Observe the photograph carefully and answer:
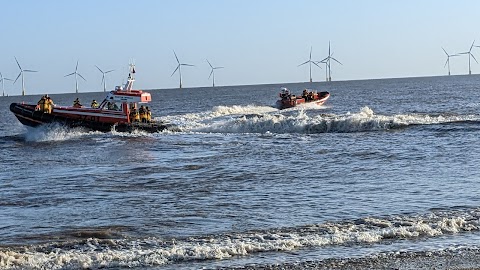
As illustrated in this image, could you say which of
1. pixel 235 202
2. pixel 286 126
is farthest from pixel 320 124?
pixel 235 202

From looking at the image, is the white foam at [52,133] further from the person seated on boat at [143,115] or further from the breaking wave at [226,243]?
the breaking wave at [226,243]

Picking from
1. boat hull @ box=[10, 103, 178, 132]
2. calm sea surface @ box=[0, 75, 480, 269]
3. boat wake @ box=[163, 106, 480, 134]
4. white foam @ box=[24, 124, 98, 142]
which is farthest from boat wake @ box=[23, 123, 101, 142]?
boat wake @ box=[163, 106, 480, 134]

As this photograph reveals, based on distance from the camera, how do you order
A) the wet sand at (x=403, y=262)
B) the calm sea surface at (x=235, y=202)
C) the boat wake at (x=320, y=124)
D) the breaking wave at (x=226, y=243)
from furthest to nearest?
the boat wake at (x=320, y=124)
the calm sea surface at (x=235, y=202)
the breaking wave at (x=226, y=243)
the wet sand at (x=403, y=262)

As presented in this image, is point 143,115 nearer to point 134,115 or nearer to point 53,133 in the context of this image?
point 134,115

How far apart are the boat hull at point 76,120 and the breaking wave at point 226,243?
79.6 ft

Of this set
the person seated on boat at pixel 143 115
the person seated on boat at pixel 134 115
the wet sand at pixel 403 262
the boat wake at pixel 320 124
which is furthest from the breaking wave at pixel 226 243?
the boat wake at pixel 320 124

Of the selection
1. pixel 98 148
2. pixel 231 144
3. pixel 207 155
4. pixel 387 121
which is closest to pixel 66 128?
pixel 98 148

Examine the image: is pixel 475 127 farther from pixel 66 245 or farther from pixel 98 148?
pixel 66 245

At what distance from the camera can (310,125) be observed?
40.1 m

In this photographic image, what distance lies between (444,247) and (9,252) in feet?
20.7

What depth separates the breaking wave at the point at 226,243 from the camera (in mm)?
10781

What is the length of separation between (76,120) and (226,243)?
26.1m

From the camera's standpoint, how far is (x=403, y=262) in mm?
9875

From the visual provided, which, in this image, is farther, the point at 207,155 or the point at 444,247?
the point at 207,155
